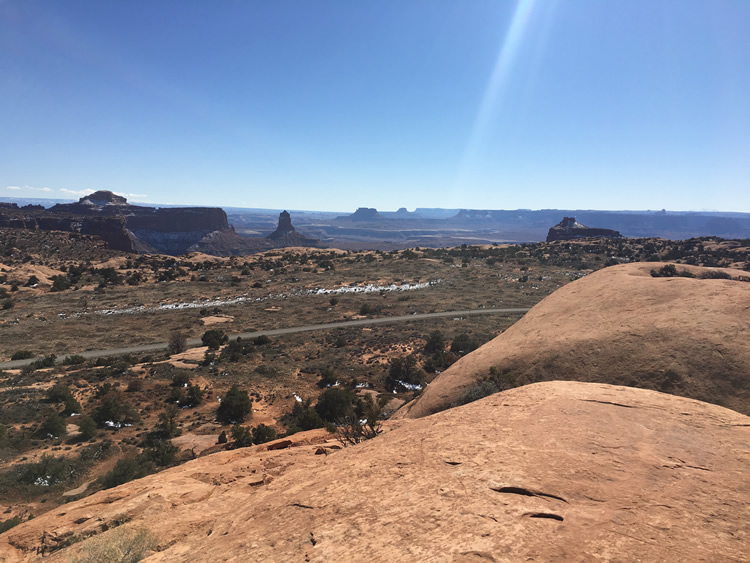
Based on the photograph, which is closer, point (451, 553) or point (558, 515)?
point (451, 553)

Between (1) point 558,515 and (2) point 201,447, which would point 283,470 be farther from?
(2) point 201,447

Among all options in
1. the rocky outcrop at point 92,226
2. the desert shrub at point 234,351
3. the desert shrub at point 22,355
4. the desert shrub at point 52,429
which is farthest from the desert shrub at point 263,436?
the rocky outcrop at point 92,226

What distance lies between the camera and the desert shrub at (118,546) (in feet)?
23.8

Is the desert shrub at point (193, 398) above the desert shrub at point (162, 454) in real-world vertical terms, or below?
below

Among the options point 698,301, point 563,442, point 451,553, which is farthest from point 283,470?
point 698,301

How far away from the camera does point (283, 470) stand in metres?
11.2

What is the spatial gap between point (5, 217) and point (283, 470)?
16416cm

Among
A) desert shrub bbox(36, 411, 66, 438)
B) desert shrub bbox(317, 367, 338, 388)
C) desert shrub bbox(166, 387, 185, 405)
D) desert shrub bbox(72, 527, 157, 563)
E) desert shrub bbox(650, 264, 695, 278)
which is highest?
desert shrub bbox(650, 264, 695, 278)

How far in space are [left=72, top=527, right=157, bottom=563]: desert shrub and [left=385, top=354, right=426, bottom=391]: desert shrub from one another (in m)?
22.8

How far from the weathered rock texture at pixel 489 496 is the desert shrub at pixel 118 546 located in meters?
0.35

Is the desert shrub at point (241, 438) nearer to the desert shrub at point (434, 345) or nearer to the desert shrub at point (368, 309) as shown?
the desert shrub at point (434, 345)

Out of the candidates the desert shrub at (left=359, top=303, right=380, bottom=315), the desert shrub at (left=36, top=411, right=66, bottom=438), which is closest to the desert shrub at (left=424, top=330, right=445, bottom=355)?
the desert shrub at (left=359, top=303, right=380, bottom=315)

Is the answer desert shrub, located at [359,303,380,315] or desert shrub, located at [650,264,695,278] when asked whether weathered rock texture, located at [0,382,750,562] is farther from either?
desert shrub, located at [359,303,380,315]

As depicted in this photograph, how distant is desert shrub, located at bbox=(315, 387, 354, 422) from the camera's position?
926 inches
